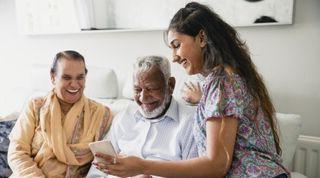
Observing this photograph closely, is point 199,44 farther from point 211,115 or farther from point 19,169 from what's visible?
point 19,169

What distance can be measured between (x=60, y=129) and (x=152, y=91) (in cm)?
52

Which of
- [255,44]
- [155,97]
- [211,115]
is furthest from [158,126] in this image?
[255,44]

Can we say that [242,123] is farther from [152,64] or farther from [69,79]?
[69,79]

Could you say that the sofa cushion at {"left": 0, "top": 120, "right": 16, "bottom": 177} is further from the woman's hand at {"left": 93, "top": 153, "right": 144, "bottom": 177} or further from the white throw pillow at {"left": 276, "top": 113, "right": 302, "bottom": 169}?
the white throw pillow at {"left": 276, "top": 113, "right": 302, "bottom": 169}

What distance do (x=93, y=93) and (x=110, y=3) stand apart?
634 millimetres

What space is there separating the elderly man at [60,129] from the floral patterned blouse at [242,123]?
0.72 metres

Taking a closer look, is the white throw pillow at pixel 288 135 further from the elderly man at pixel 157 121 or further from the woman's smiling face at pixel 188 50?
the woman's smiling face at pixel 188 50

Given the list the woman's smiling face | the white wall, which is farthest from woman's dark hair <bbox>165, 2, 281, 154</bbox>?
the white wall

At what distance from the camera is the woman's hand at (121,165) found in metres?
1.02

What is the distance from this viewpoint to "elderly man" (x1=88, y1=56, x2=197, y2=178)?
1.37 m

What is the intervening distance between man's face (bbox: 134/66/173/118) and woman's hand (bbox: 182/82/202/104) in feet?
0.48

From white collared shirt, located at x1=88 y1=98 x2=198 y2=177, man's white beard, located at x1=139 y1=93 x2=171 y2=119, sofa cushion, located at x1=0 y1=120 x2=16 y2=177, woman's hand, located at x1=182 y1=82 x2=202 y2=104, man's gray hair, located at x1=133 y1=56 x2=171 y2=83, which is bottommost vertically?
sofa cushion, located at x1=0 y1=120 x2=16 y2=177

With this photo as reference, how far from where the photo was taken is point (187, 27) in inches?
41.9

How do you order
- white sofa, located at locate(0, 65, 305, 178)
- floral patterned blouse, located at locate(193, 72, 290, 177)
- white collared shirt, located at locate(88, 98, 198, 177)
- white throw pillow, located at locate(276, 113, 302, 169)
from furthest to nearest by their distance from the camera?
white sofa, located at locate(0, 65, 305, 178)
white throw pillow, located at locate(276, 113, 302, 169)
white collared shirt, located at locate(88, 98, 198, 177)
floral patterned blouse, located at locate(193, 72, 290, 177)
